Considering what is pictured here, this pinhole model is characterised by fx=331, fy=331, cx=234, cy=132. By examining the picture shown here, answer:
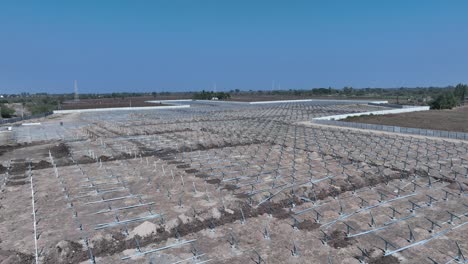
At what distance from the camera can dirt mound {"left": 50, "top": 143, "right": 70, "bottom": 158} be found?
19.7m

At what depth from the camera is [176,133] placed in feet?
93.2

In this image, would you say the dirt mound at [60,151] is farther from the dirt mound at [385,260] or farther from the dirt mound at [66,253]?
the dirt mound at [385,260]

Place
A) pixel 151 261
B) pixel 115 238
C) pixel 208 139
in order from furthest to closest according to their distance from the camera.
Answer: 1. pixel 208 139
2. pixel 115 238
3. pixel 151 261

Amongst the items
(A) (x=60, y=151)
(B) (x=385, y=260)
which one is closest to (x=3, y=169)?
(A) (x=60, y=151)

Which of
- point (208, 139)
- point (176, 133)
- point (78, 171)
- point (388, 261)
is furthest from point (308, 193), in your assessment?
point (176, 133)

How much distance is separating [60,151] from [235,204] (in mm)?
14775

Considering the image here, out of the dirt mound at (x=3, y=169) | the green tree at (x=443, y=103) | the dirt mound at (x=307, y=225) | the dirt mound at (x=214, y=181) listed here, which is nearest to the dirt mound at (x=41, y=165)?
the dirt mound at (x=3, y=169)

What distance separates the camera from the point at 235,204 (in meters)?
11.2

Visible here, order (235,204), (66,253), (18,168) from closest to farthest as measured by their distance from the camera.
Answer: (66,253), (235,204), (18,168)

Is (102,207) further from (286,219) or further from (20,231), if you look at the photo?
(286,219)

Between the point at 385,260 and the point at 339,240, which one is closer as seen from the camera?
the point at 385,260

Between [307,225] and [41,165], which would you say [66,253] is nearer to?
[307,225]

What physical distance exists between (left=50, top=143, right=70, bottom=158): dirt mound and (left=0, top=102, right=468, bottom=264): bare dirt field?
230 mm

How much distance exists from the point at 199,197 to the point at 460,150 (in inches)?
684
